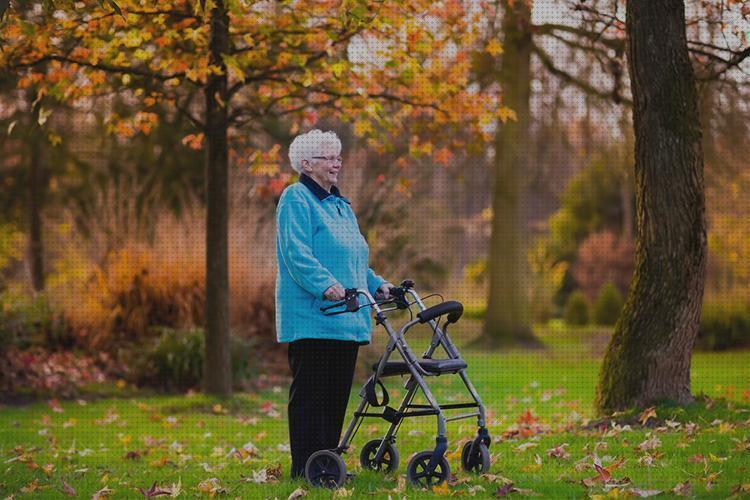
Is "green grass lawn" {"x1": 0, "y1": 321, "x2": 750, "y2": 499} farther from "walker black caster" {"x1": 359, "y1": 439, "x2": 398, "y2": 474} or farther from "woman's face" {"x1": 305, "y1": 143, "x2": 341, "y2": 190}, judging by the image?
"woman's face" {"x1": 305, "y1": 143, "x2": 341, "y2": 190}

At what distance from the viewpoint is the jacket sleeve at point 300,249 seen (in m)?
4.99

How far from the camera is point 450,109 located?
9.67m

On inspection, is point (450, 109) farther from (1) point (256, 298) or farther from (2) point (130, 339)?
(2) point (130, 339)

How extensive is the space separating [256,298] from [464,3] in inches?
162

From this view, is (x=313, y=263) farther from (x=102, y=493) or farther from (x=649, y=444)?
(x=649, y=444)

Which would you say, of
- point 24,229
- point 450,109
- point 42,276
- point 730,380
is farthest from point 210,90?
point 24,229

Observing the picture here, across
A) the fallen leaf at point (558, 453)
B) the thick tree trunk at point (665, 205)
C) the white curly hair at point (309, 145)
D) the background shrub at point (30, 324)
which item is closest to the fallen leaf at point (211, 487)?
the white curly hair at point (309, 145)

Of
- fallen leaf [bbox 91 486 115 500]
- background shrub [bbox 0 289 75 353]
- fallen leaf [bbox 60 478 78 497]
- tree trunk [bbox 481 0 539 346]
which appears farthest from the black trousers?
tree trunk [bbox 481 0 539 346]

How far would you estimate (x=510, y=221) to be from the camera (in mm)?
17828

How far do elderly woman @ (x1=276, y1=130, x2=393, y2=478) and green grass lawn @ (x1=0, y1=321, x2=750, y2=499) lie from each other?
37 centimetres

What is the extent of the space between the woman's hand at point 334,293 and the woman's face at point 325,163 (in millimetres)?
643

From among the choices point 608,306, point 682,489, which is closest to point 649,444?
point 682,489

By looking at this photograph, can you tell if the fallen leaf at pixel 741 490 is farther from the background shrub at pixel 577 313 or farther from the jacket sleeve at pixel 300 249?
the background shrub at pixel 577 313

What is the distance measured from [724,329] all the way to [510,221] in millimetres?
3870
